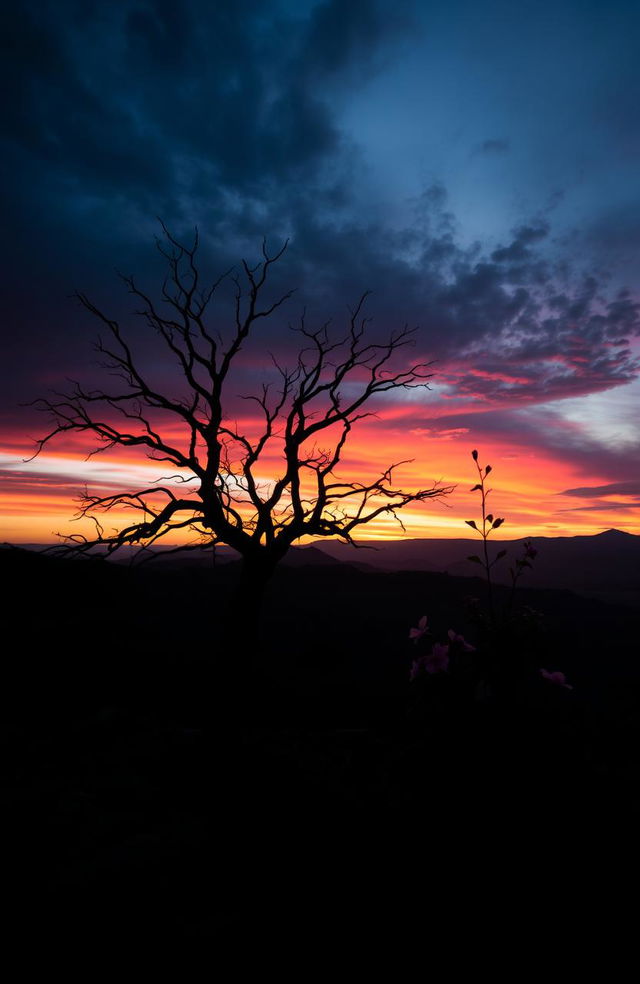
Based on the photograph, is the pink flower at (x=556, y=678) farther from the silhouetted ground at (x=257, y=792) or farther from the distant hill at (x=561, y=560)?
the distant hill at (x=561, y=560)

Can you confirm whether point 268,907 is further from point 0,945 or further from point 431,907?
point 0,945

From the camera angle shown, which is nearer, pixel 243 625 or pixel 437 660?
pixel 437 660

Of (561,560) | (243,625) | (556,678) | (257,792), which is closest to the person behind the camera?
(556,678)

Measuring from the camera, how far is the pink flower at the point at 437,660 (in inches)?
205

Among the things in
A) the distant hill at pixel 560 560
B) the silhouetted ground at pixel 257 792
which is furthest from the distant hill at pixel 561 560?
the silhouetted ground at pixel 257 792

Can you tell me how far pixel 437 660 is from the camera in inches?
208

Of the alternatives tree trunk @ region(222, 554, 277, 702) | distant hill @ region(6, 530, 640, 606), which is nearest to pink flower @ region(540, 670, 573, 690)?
tree trunk @ region(222, 554, 277, 702)

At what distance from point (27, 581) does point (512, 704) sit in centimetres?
2320

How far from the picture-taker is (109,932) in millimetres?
3512

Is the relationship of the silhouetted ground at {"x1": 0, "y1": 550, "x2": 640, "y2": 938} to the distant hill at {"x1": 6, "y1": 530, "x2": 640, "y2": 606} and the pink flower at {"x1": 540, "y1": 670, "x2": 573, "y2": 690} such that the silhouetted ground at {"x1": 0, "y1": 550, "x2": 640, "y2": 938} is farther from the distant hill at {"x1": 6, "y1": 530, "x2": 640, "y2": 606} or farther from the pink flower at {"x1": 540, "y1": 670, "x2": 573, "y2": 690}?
the distant hill at {"x1": 6, "y1": 530, "x2": 640, "y2": 606}

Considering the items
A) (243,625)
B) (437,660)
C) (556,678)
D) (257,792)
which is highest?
(243,625)

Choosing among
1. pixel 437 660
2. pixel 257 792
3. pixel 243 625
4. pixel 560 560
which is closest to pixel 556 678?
pixel 437 660

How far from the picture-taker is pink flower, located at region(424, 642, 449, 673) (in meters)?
5.21

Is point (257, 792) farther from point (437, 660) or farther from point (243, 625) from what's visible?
point (437, 660)
